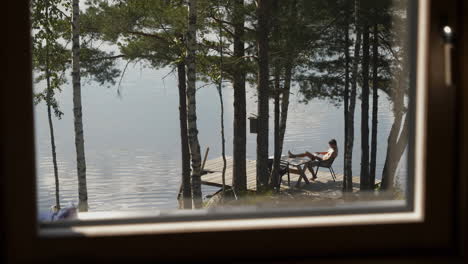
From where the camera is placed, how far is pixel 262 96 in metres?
6.13

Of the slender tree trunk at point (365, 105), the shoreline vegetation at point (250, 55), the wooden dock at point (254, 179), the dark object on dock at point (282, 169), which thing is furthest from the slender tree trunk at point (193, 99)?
the slender tree trunk at point (365, 105)

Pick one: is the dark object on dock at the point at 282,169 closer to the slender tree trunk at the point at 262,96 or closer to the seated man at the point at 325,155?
the slender tree trunk at the point at 262,96

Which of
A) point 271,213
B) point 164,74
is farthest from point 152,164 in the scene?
point 271,213

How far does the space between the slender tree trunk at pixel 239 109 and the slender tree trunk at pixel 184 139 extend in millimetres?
623

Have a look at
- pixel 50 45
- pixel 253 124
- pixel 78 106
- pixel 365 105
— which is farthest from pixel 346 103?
pixel 50 45

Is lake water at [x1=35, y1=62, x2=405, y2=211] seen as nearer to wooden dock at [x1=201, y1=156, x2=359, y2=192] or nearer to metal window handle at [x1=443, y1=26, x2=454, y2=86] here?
wooden dock at [x1=201, y1=156, x2=359, y2=192]

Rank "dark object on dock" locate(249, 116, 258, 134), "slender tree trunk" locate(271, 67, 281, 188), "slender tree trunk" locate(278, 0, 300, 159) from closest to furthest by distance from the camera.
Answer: "slender tree trunk" locate(278, 0, 300, 159), "dark object on dock" locate(249, 116, 258, 134), "slender tree trunk" locate(271, 67, 281, 188)

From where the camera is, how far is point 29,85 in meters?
0.58

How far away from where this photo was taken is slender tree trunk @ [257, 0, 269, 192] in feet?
19.3

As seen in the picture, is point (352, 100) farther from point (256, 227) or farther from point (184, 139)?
point (256, 227)

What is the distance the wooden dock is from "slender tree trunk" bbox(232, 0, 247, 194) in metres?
0.29

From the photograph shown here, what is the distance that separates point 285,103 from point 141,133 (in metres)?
1.83

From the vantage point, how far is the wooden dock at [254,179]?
6840 mm

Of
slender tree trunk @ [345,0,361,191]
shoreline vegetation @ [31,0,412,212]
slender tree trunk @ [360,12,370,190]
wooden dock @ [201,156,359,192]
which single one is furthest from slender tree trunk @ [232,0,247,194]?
slender tree trunk @ [360,12,370,190]
